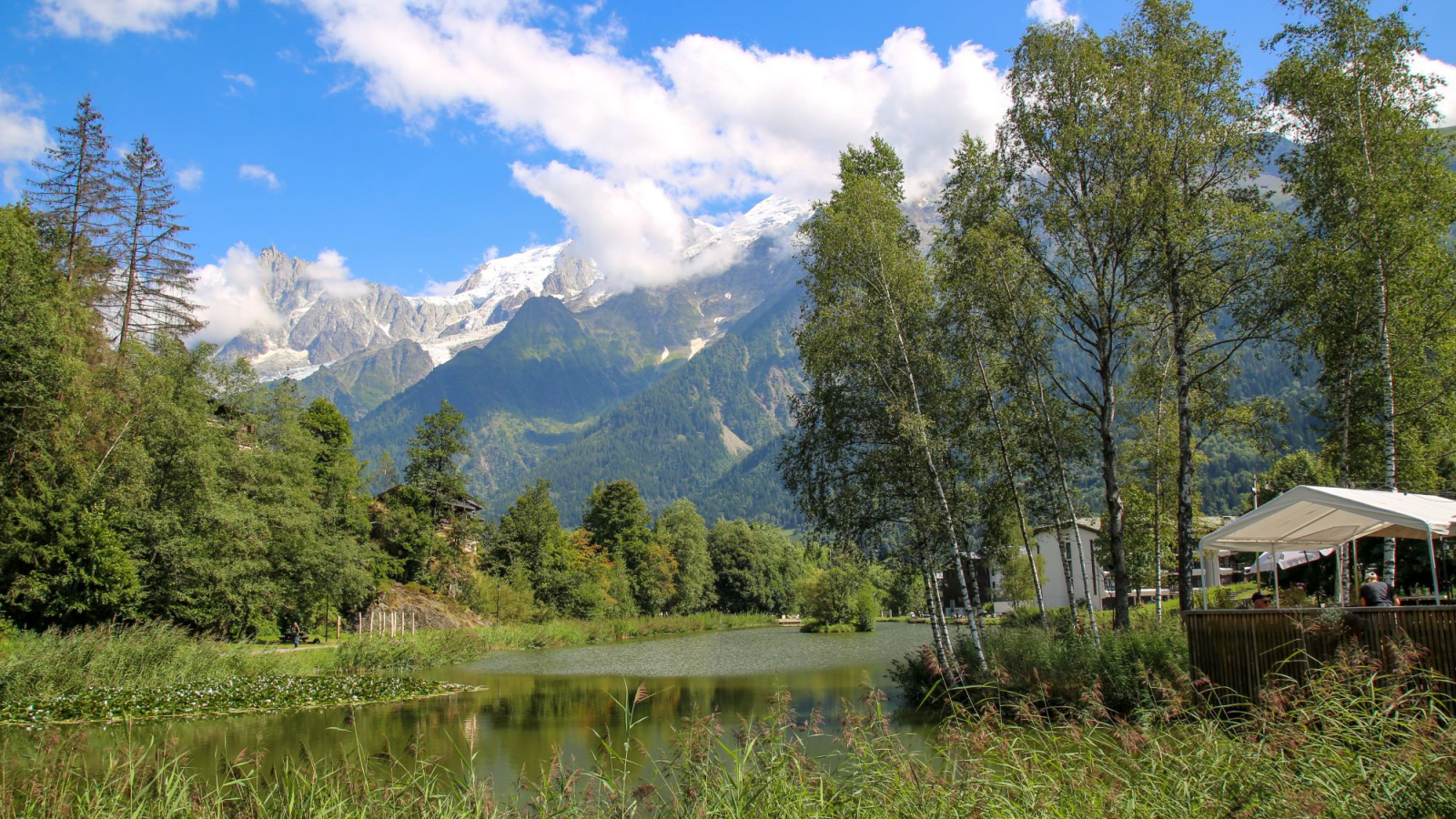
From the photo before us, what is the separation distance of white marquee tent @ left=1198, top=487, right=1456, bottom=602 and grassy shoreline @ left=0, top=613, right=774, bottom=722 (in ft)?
70.0

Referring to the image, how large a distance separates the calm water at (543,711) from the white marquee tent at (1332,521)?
291 inches

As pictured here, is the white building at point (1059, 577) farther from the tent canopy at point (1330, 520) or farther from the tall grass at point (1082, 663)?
the tent canopy at point (1330, 520)

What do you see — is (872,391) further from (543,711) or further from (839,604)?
(839,604)

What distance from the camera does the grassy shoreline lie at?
19.1 meters

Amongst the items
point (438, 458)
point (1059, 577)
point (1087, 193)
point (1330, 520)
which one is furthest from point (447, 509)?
point (1330, 520)

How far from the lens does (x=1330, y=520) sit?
15.1m

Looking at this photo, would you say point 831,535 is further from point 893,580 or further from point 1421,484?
point 1421,484

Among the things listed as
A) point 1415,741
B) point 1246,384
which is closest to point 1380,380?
point 1415,741

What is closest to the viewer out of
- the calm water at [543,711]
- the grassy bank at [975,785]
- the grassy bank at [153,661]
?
the grassy bank at [975,785]

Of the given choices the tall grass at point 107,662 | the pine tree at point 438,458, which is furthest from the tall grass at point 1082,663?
the pine tree at point 438,458

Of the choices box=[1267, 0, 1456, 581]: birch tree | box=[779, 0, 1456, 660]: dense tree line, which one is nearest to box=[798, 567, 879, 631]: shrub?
box=[779, 0, 1456, 660]: dense tree line

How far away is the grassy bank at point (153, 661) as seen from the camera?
1927 cm

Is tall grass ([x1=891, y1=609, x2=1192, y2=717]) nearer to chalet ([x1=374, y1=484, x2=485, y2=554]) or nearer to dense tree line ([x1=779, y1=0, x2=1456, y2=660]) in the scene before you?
dense tree line ([x1=779, y1=0, x2=1456, y2=660])

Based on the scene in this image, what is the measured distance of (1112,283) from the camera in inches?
757
